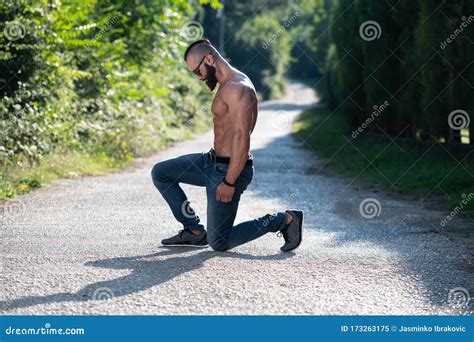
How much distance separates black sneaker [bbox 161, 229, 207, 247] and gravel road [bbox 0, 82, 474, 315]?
0.11 m

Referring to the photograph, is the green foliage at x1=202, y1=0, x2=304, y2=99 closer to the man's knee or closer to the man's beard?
the man's knee

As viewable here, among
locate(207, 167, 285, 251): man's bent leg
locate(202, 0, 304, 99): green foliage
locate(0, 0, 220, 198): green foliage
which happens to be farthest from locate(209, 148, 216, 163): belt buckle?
locate(202, 0, 304, 99): green foliage

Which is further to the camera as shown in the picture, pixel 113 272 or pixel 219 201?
pixel 219 201

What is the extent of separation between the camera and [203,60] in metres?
5.87

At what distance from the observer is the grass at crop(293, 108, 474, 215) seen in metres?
9.94

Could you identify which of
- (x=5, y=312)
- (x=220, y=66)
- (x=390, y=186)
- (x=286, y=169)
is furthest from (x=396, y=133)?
(x=5, y=312)

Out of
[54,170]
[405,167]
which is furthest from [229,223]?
[405,167]

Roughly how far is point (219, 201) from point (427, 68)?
8001 mm

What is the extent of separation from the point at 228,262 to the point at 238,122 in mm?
1158

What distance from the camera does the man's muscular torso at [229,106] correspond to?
5699mm

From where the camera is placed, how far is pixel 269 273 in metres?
5.48

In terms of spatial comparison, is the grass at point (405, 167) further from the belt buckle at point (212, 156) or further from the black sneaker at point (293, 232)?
the belt buckle at point (212, 156)

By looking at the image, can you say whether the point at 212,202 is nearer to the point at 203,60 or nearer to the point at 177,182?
the point at 177,182

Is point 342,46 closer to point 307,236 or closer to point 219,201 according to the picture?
point 307,236
